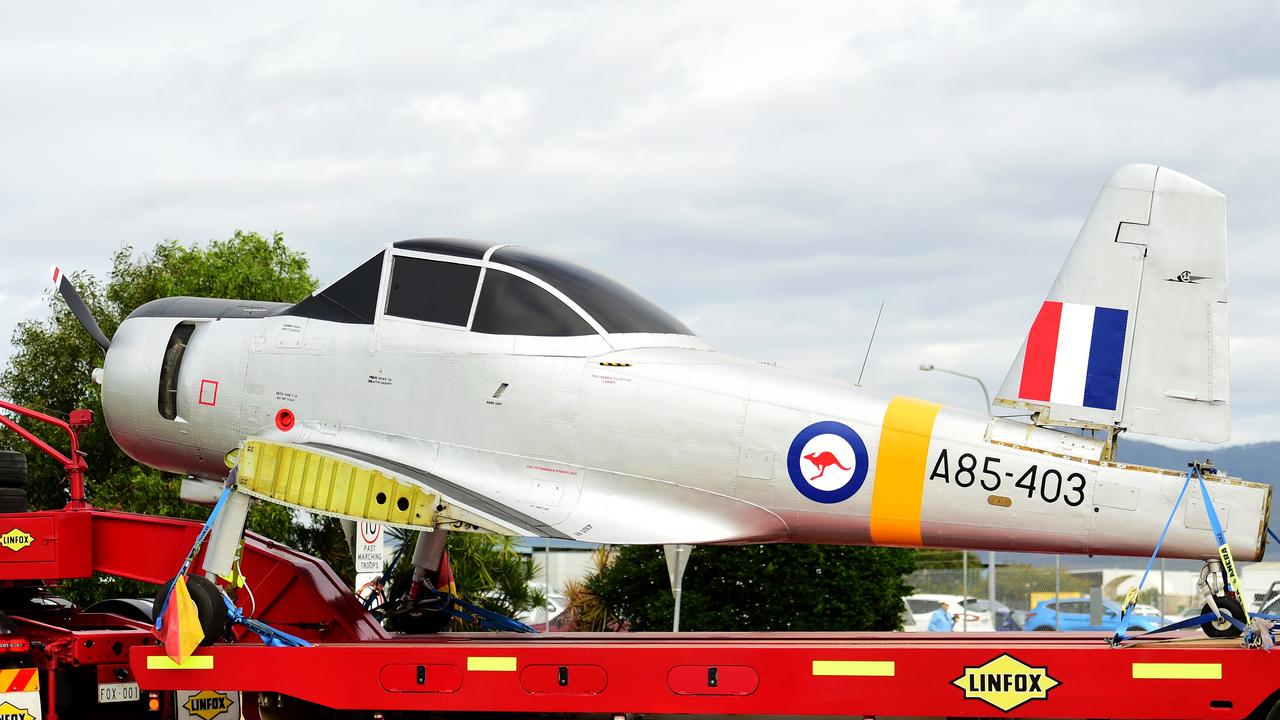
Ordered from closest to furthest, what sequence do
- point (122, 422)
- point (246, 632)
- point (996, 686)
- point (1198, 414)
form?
1. point (996, 686)
2. point (1198, 414)
3. point (246, 632)
4. point (122, 422)

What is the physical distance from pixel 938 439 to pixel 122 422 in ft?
19.0

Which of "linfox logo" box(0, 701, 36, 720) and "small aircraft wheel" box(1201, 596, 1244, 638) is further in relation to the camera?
"linfox logo" box(0, 701, 36, 720)

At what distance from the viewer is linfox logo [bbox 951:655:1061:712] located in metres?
6.84

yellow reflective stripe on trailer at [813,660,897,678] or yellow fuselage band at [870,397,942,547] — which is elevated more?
yellow fuselage band at [870,397,942,547]

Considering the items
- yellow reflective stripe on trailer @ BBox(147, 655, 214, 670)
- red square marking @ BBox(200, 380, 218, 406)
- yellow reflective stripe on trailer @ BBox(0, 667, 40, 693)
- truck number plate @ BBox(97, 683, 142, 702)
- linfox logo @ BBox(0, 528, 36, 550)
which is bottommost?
truck number plate @ BBox(97, 683, 142, 702)

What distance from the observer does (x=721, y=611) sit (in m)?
19.8

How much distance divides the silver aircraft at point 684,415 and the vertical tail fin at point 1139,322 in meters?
0.01

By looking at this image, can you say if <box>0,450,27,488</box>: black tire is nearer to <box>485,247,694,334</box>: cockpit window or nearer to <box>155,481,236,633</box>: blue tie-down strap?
<box>155,481,236,633</box>: blue tie-down strap

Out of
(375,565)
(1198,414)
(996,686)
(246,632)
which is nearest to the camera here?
(996,686)

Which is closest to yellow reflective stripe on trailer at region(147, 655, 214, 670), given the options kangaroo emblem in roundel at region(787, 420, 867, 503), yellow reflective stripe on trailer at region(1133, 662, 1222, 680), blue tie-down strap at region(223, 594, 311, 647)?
blue tie-down strap at region(223, 594, 311, 647)

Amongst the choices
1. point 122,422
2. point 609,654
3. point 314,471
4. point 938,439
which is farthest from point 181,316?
point 938,439

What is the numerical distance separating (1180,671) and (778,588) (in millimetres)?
13119

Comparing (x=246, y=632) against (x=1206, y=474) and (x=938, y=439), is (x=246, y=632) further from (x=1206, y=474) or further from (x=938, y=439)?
(x=1206, y=474)

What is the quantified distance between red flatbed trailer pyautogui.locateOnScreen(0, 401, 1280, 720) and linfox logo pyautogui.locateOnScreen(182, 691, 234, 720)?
0.57ft
